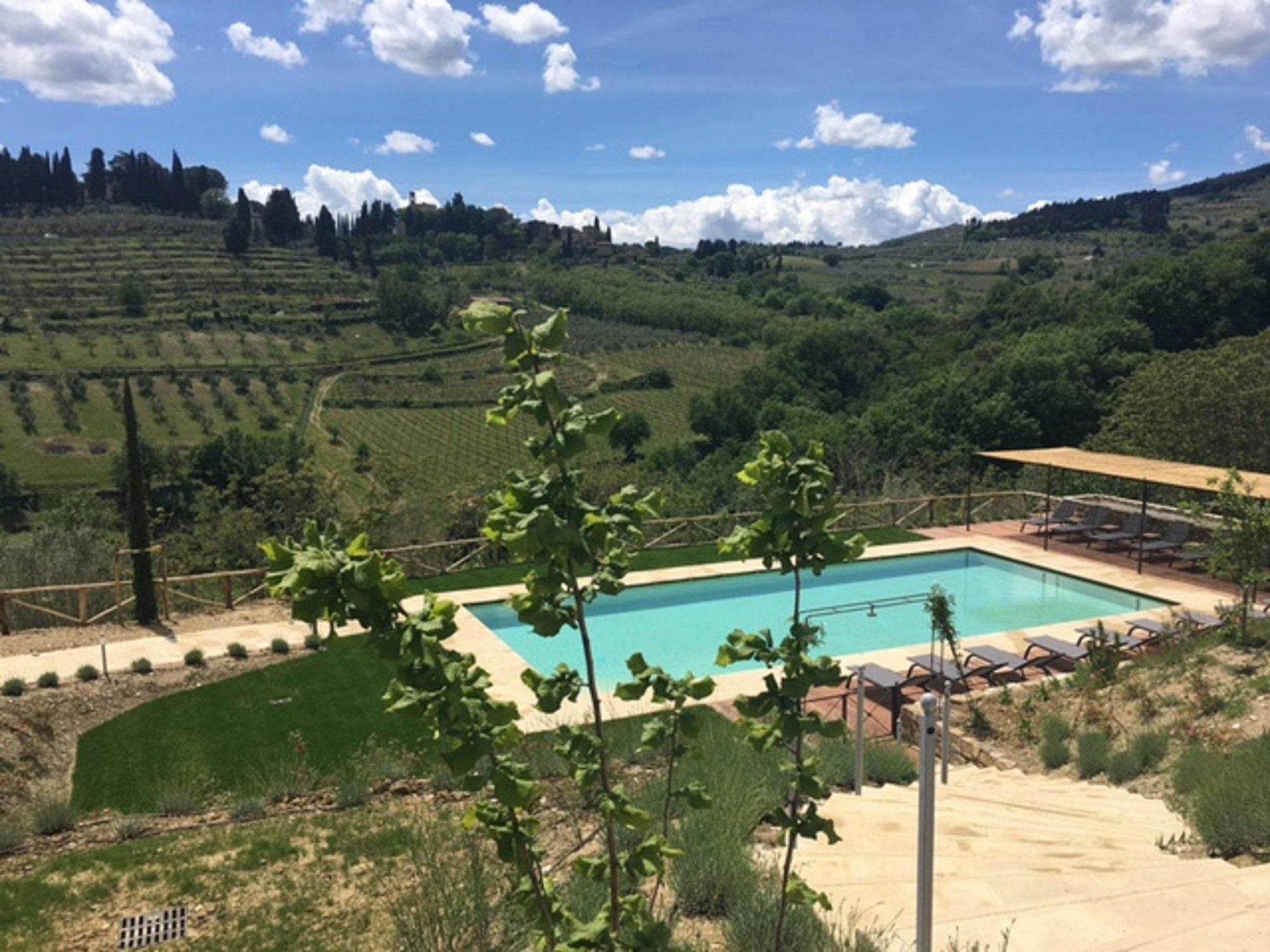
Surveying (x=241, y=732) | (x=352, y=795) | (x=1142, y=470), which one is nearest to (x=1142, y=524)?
(x=1142, y=470)

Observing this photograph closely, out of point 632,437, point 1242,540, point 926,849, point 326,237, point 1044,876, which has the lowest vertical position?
point 632,437

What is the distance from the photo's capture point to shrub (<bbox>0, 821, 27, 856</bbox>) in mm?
6422

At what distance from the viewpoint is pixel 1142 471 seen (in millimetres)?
15250

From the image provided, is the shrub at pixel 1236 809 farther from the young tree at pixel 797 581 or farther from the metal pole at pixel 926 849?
the young tree at pixel 797 581

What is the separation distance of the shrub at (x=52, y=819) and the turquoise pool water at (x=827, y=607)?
20.5 ft

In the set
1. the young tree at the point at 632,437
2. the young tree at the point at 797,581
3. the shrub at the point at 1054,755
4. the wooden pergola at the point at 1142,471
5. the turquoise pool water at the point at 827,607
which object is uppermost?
the young tree at the point at 797,581

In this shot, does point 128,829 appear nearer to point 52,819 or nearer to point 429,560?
point 52,819

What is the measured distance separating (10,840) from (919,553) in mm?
14380

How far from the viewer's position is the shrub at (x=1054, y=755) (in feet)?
25.6

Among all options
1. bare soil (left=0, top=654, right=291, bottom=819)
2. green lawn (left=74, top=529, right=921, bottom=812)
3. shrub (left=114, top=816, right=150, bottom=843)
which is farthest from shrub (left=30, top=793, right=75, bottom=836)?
bare soil (left=0, top=654, right=291, bottom=819)

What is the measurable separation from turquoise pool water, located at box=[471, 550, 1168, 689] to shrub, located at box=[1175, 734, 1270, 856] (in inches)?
285

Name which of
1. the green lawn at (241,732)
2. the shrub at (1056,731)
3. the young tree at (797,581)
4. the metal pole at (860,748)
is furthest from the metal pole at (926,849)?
the green lawn at (241,732)

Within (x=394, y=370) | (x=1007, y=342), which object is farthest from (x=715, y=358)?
(x=1007, y=342)

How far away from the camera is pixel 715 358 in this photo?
250 feet
